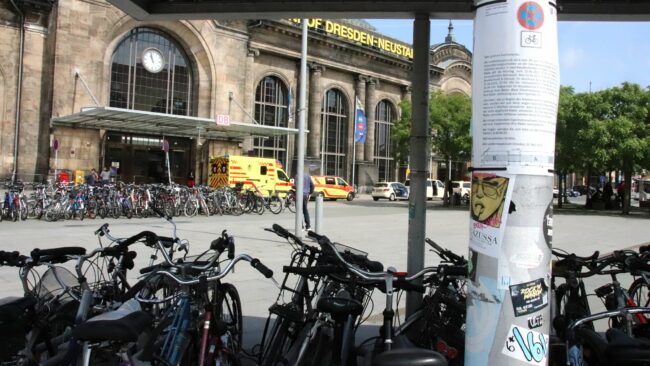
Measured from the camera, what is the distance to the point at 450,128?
1363 inches

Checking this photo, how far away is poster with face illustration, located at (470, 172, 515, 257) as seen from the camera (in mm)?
2605

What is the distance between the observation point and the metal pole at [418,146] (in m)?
5.28

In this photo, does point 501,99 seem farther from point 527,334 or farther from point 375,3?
point 375,3

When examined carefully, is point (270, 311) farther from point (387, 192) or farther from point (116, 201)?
point (387, 192)

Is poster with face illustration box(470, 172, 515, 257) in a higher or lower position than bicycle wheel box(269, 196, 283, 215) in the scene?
higher

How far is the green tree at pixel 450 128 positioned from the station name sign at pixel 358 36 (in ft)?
30.8

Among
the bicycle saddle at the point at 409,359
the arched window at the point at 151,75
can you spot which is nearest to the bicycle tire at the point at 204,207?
the arched window at the point at 151,75

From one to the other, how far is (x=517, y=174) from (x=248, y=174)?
2703 cm

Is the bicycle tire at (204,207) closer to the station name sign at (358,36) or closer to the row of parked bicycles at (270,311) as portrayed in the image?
the row of parked bicycles at (270,311)

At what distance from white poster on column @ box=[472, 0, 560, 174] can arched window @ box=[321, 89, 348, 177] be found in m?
44.4

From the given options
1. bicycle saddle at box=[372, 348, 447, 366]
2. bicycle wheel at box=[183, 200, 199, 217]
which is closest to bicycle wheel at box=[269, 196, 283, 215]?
bicycle wheel at box=[183, 200, 199, 217]

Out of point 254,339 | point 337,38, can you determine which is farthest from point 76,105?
point 254,339

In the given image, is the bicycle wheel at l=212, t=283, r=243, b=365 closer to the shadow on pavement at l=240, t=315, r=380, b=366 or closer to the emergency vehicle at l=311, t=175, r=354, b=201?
the shadow on pavement at l=240, t=315, r=380, b=366

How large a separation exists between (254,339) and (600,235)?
50.4 feet
